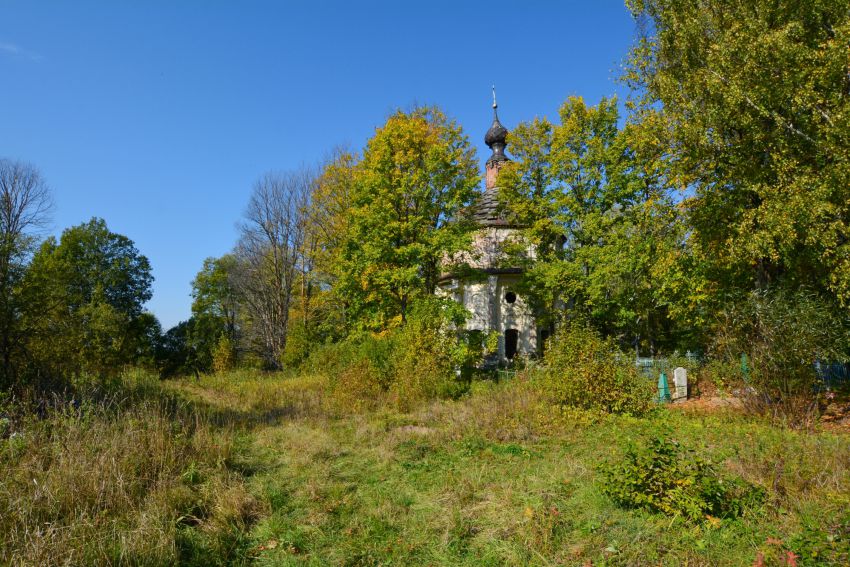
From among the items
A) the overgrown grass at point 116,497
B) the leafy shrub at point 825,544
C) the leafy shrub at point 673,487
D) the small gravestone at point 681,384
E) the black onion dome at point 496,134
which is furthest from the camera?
the black onion dome at point 496,134

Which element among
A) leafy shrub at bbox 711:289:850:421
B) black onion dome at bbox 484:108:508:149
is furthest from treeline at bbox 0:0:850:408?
black onion dome at bbox 484:108:508:149

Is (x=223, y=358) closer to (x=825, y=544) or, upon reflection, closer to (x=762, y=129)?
(x=762, y=129)

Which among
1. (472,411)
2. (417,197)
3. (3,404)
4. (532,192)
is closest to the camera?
(3,404)

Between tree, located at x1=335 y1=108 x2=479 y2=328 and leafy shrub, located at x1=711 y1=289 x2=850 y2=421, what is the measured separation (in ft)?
30.2

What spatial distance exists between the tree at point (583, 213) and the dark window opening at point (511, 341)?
3724 mm

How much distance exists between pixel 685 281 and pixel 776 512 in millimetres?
11004

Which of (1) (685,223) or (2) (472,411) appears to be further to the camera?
(1) (685,223)

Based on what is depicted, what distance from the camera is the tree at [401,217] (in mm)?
17422

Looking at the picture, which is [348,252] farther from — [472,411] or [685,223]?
[685,223]

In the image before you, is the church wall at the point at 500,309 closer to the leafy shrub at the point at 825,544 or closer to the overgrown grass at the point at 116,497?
the overgrown grass at the point at 116,497

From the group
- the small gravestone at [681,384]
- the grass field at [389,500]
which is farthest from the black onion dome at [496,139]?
the grass field at [389,500]

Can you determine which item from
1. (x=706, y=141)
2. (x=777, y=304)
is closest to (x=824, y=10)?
(x=706, y=141)

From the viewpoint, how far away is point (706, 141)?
1133 centimetres

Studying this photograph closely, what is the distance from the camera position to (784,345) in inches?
360
